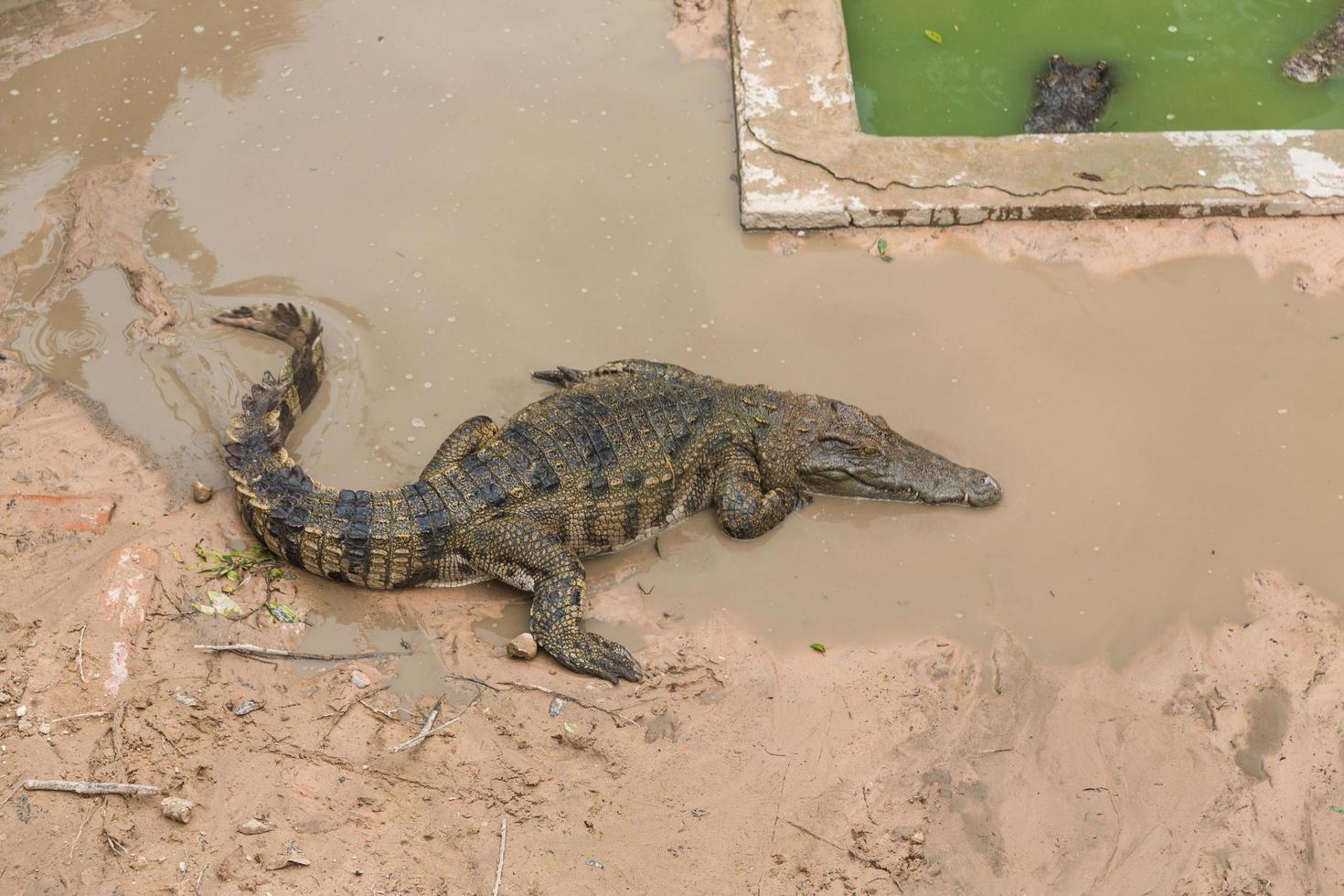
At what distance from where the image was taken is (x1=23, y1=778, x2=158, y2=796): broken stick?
377cm

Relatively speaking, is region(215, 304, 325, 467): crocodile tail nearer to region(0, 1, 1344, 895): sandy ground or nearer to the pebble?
region(0, 1, 1344, 895): sandy ground

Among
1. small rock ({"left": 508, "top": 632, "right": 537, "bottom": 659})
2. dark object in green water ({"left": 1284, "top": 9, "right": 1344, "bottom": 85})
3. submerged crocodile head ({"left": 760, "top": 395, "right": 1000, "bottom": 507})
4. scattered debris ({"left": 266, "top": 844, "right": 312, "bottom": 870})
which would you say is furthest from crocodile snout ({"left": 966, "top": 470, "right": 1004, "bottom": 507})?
dark object in green water ({"left": 1284, "top": 9, "right": 1344, "bottom": 85})

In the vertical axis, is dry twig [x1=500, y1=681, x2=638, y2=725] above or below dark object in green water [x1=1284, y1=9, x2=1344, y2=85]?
below

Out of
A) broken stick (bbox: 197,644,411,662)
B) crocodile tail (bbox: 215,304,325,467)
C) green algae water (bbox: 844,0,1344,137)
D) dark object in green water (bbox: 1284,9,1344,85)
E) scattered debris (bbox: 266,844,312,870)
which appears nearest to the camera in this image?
scattered debris (bbox: 266,844,312,870)

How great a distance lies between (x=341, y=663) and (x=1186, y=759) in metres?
3.48

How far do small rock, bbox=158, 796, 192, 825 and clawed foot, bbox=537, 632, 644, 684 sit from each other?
152 centimetres

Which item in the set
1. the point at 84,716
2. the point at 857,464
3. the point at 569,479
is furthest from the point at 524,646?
the point at 857,464

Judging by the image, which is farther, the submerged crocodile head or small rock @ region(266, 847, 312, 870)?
the submerged crocodile head

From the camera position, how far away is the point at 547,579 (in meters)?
4.87

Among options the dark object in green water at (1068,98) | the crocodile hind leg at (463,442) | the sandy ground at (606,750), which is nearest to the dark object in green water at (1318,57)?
the dark object in green water at (1068,98)

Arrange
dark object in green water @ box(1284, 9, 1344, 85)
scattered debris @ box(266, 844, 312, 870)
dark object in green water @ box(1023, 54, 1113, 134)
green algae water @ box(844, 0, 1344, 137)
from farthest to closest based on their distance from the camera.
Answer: dark object in green water @ box(1284, 9, 1344, 85) < green algae water @ box(844, 0, 1344, 137) < dark object in green water @ box(1023, 54, 1113, 134) < scattered debris @ box(266, 844, 312, 870)

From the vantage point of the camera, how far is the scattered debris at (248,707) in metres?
4.25

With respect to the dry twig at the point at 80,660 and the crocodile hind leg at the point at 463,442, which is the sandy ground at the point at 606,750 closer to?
the dry twig at the point at 80,660

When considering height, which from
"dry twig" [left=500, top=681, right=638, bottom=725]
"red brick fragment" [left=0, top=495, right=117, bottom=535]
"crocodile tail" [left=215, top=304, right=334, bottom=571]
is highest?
"crocodile tail" [left=215, top=304, right=334, bottom=571]
